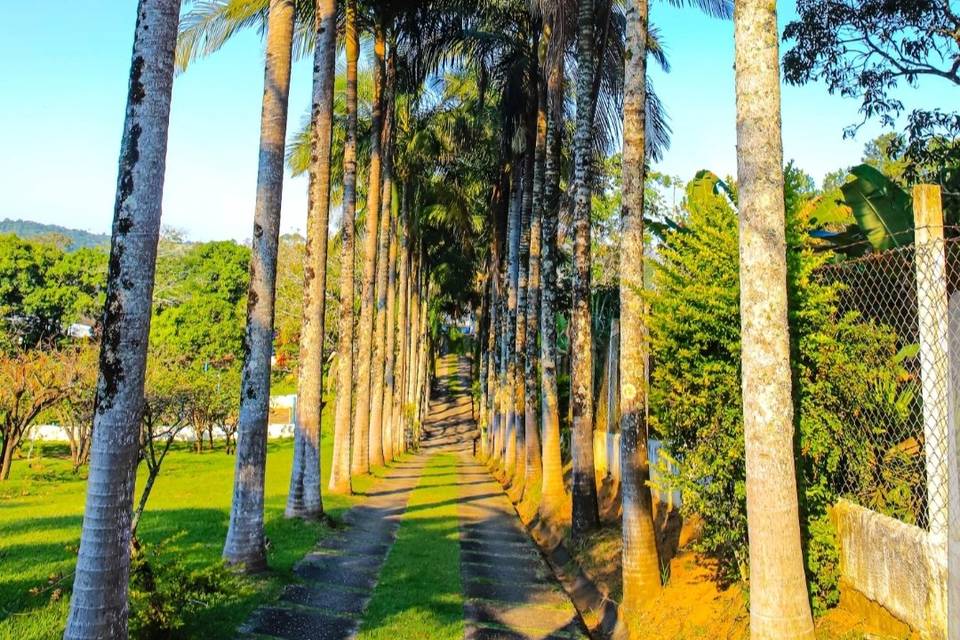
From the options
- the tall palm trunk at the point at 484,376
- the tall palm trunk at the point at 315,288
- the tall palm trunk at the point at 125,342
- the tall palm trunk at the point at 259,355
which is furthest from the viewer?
the tall palm trunk at the point at 484,376

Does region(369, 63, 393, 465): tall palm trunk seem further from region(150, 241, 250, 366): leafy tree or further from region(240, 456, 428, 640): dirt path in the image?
region(150, 241, 250, 366): leafy tree

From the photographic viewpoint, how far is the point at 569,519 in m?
14.8

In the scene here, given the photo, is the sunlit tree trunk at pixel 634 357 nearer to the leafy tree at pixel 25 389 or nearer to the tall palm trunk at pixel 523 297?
the tall palm trunk at pixel 523 297

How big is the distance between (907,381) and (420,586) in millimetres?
6289

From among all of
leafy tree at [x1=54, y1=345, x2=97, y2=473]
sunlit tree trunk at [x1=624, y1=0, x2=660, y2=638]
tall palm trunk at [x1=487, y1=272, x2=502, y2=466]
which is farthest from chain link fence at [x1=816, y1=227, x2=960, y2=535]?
tall palm trunk at [x1=487, y1=272, x2=502, y2=466]

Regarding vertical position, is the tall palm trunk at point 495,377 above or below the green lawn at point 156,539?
above

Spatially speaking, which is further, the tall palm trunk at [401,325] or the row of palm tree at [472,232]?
the tall palm trunk at [401,325]

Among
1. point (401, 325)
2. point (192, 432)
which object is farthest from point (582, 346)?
point (192, 432)

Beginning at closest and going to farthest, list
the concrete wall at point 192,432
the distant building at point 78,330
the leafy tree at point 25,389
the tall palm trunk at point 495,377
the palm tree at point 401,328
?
1. the leafy tree at point 25,389
2. the tall palm trunk at point 495,377
3. the palm tree at point 401,328
4. the concrete wall at point 192,432
5. the distant building at point 78,330

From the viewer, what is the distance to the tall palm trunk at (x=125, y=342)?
18.2 ft

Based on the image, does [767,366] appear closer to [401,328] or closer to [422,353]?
[401,328]

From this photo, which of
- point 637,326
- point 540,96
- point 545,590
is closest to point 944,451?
point 637,326

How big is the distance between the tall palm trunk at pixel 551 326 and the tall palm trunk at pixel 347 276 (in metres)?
5.05

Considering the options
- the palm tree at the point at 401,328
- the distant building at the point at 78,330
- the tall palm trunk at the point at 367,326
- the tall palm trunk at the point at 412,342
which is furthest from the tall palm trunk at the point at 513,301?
the distant building at the point at 78,330
